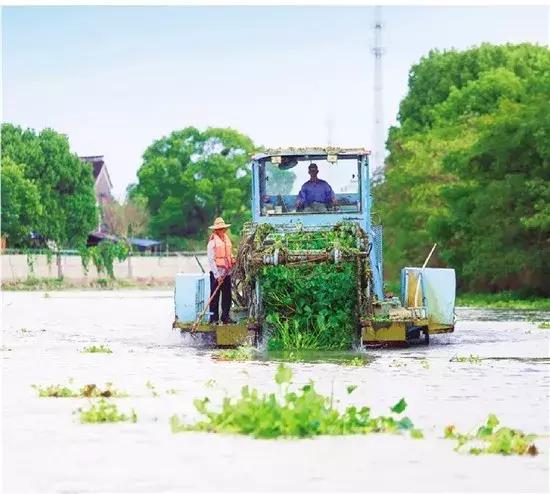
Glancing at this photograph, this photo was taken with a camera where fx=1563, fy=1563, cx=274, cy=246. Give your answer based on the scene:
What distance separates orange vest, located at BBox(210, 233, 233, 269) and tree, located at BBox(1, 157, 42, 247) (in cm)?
5909

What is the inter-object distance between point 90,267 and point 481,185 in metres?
38.4

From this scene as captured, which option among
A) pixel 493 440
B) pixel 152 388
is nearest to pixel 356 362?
pixel 152 388

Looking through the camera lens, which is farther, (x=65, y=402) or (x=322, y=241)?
(x=322, y=241)

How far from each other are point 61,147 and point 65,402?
80.6 m

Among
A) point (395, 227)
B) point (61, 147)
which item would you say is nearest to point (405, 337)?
point (395, 227)

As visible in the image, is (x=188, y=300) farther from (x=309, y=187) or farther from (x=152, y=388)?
(x=152, y=388)

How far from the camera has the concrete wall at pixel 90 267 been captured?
8050 cm

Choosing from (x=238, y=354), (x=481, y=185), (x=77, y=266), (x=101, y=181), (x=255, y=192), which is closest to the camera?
(x=238, y=354)

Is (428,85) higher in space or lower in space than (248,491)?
higher

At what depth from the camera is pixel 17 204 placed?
3381 inches

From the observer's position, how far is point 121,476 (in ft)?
37.0

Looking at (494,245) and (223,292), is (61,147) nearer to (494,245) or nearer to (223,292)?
(494,245)

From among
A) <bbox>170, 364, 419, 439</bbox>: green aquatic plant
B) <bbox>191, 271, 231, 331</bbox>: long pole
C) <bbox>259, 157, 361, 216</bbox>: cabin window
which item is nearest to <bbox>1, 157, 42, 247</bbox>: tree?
<bbox>259, 157, 361, 216</bbox>: cabin window

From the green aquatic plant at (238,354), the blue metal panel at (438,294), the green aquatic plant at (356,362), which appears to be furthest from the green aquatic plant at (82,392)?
the blue metal panel at (438,294)
